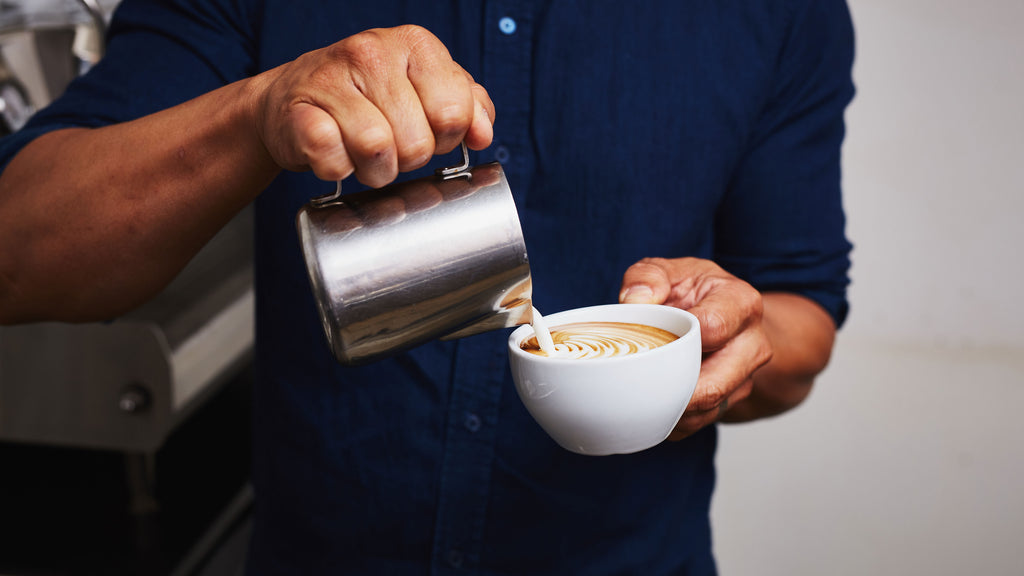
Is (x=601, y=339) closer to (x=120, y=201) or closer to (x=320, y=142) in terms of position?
(x=320, y=142)

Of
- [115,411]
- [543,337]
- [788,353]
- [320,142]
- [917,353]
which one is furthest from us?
[917,353]

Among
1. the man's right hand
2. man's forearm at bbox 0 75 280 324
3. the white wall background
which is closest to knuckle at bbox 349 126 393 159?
the man's right hand

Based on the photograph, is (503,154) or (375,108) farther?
(503,154)

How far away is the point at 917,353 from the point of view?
185 cm

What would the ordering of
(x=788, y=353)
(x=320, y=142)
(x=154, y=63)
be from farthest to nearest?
(x=788, y=353) < (x=154, y=63) < (x=320, y=142)

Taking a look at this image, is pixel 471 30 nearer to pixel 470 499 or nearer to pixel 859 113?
pixel 470 499

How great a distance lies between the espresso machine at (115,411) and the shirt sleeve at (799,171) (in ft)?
2.85

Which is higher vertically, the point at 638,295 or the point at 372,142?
the point at 372,142

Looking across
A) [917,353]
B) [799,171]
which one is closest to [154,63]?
[799,171]

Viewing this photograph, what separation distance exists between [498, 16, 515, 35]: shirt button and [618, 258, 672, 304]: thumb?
0.30m

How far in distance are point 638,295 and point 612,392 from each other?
6.0 inches

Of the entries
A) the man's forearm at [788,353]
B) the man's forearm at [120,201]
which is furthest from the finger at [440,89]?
the man's forearm at [788,353]

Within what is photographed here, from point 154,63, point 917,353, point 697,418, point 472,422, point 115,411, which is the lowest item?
point 917,353

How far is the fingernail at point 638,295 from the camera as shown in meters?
0.70
